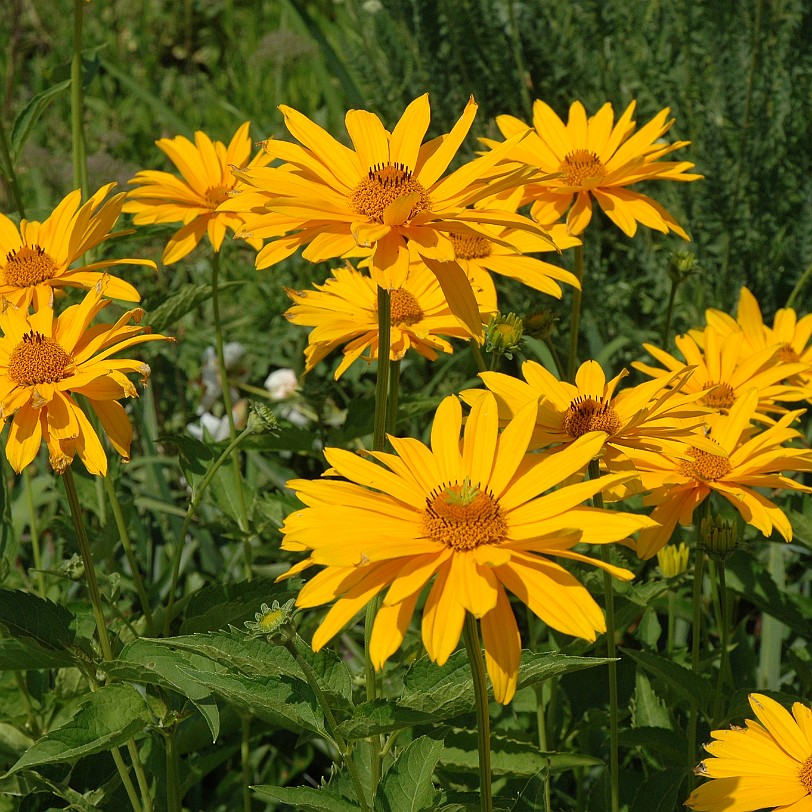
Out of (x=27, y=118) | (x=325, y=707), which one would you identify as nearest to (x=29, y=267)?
(x=27, y=118)

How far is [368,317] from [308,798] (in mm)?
769

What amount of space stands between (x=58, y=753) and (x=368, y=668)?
392 millimetres

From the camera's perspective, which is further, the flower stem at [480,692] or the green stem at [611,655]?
the green stem at [611,655]

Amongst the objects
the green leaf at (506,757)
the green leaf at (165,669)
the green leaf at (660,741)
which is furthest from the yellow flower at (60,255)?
the green leaf at (660,741)

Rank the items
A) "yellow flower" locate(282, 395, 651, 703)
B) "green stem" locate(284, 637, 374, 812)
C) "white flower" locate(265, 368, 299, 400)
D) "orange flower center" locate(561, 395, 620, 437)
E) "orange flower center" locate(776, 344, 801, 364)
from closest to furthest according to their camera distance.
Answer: "yellow flower" locate(282, 395, 651, 703) → "green stem" locate(284, 637, 374, 812) → "orange flower center" locate(561, 395, 620, 437) → "orange flower center" locate(776, 344, 801, 364) → "white flower" locate(265, 368, 299, 400)

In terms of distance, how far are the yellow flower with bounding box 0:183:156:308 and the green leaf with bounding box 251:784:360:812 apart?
28.9 inches

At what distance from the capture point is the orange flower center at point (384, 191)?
1.32 metres

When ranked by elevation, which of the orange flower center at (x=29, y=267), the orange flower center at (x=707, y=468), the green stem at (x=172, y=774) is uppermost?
the orange flower center at (x=29, y=267)

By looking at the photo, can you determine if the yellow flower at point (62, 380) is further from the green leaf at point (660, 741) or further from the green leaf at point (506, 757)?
the green leaf at point (660, 741)

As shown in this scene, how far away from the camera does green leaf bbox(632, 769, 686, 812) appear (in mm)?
1476

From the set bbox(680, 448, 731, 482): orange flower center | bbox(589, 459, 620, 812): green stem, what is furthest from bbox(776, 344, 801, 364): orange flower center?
bbox(589, 459, 620, 812): green stem

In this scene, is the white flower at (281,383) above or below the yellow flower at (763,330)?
below

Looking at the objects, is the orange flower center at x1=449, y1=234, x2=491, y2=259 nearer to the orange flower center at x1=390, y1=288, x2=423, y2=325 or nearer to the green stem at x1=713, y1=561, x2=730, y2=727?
the orange flower center at x1=390, y1=288, x2=423, y2=325

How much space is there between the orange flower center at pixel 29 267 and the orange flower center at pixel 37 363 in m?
0.18
